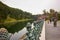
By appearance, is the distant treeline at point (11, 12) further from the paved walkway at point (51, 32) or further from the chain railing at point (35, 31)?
the paved walkway at point (51, 32)

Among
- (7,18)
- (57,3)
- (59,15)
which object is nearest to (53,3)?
(57,3)

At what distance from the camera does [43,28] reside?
169 centimetres

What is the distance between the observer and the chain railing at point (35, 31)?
1.61 metres

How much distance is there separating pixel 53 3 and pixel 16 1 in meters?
0.50

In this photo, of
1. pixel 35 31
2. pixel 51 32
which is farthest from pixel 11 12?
pixel 51 32

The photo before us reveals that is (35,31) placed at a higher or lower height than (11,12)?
lower

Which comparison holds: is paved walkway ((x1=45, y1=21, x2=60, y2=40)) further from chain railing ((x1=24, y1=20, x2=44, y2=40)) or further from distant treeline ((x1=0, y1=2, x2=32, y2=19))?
distant treeline ((x1=0, y1=2, x2=32, y2=19))

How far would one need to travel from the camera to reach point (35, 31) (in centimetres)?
166

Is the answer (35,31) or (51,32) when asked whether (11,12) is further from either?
(51,32)

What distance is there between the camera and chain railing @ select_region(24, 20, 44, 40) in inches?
63.2

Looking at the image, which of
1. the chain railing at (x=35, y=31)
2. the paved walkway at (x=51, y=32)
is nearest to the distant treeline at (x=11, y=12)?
the chain railing at (x=35, y=31)

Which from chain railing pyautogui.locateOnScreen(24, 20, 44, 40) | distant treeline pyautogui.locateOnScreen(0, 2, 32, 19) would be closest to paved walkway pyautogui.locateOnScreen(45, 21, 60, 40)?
chain railing pyautogui.locateOnScreen(24, 20, 44, 40)

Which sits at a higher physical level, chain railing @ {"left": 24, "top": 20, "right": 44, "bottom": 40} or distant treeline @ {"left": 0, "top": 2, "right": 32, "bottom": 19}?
distant treeline @ {"left": 0, "top": 2, "right": 32, "bottom": 19}

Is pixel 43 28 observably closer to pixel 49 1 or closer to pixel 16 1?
pixel 49 1
